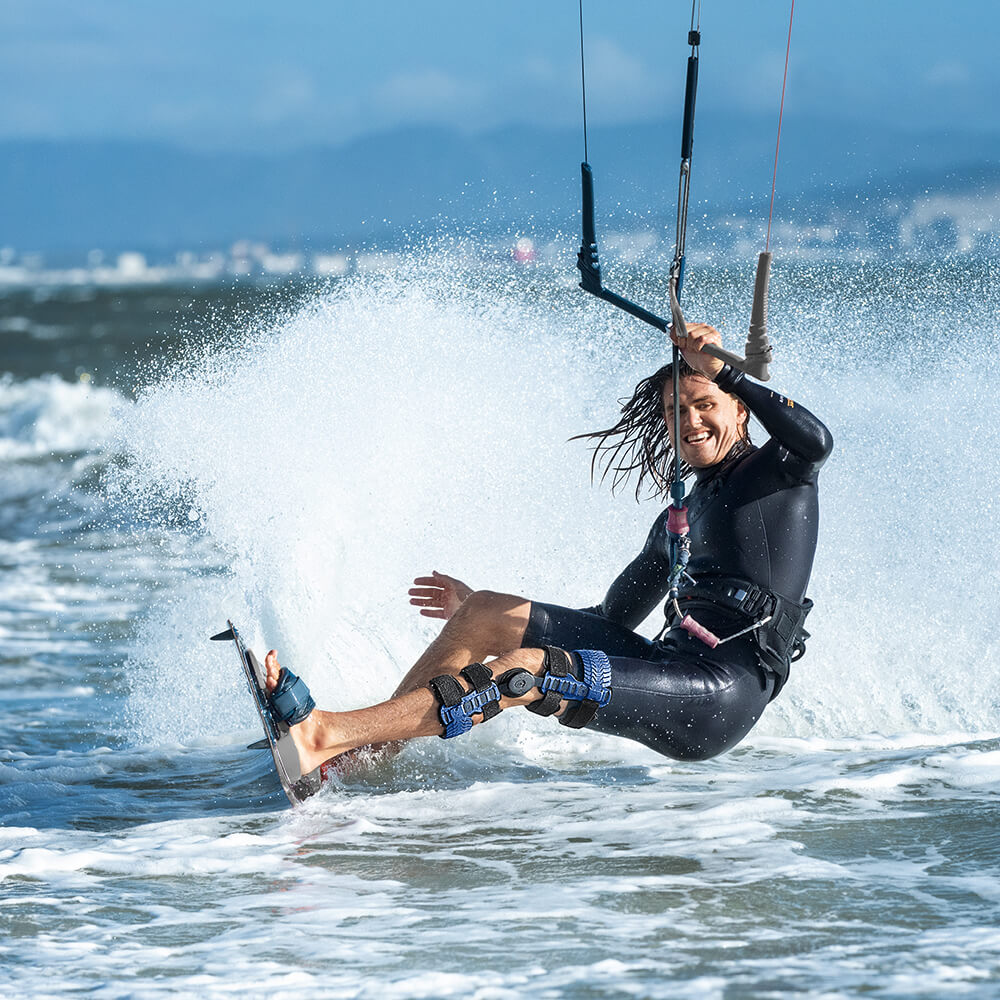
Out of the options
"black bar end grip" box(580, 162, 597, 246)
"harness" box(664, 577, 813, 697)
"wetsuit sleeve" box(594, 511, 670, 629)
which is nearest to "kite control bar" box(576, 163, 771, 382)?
"black bar end grip" box(580, 162, 597, 246)

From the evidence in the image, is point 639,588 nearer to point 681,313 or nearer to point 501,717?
point 501,717

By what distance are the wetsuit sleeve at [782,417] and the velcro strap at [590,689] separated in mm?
849

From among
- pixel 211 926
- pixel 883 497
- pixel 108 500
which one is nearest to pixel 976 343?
pixel 883 497

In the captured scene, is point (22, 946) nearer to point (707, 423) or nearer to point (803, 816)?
point (803, 816)

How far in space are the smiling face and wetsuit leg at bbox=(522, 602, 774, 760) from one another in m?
0.61

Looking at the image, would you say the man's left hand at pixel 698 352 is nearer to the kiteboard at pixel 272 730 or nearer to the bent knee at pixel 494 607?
the bent knee at pixel 494 607

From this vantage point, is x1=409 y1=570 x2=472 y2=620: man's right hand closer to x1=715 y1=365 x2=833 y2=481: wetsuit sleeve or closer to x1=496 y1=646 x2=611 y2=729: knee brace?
x1=496 y1=646 x2=611 y2=729: knee brace

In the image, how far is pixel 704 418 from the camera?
14.5ft

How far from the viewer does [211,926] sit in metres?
3.33

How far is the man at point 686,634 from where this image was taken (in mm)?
3943

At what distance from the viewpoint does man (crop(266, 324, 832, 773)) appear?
3943 mm

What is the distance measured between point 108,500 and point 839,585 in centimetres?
866

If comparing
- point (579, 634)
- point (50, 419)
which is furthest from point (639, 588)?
point (50, 419)

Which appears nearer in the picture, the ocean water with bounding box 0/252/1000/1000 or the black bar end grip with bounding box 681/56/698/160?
the ocean water with bounding box 0/252/1000/1000
